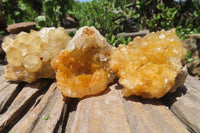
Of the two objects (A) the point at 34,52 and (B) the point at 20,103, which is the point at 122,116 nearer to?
(B) the point at 20,103

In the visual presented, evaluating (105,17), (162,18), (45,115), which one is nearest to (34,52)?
(45,115)

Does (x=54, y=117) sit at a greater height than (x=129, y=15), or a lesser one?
lesser

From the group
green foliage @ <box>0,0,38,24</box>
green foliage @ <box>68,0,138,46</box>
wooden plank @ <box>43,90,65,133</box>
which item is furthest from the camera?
green foliage @ <box>0,0,38,24</box>

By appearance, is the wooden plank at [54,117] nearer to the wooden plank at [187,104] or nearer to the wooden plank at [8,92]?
the wooden plank at [8,92]

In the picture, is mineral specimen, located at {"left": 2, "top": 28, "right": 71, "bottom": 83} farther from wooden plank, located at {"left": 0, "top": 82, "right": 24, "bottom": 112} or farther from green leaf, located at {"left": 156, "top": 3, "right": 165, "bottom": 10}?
green leaf, located at {"left": 156, "top": 3, "right": 165, "bottom": 10}

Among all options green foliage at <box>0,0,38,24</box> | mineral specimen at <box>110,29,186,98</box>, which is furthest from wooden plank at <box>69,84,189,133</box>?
green foliage at <box>0,0,38,24</box>

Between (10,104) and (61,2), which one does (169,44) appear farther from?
(61,2)

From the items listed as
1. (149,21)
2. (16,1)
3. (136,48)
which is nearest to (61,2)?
(149,21)
